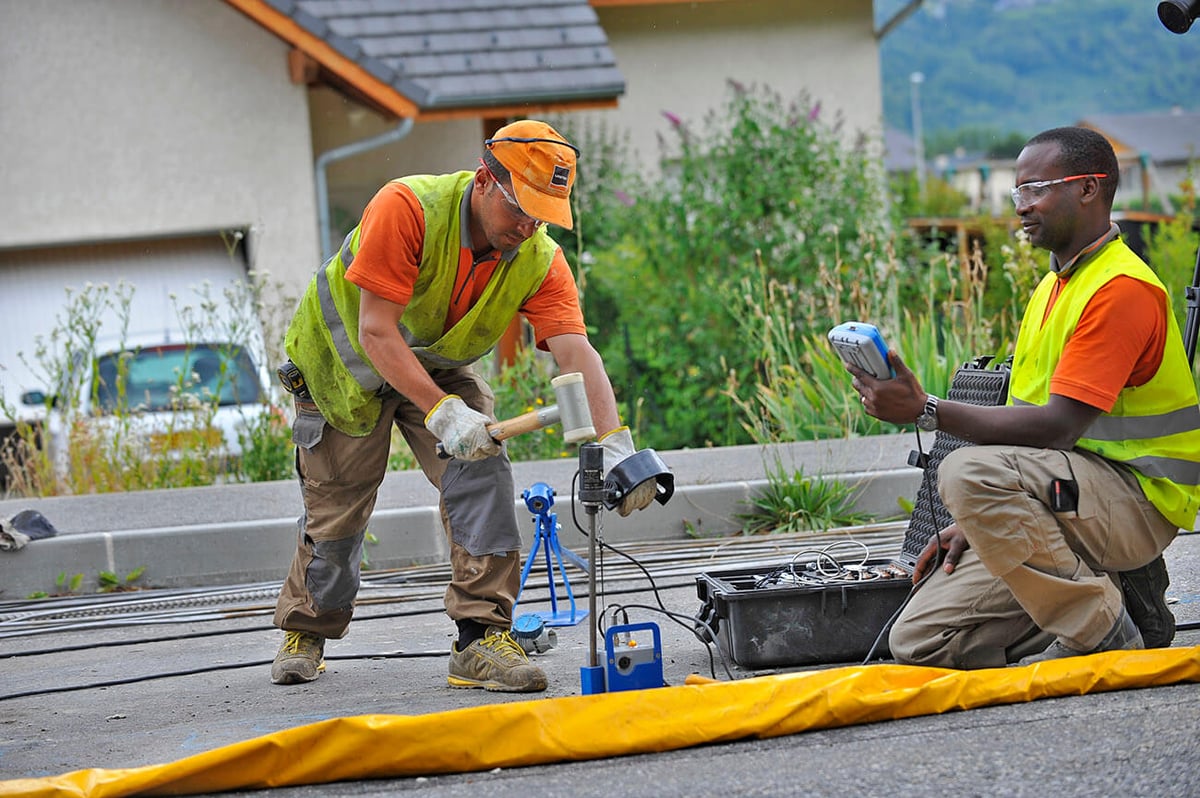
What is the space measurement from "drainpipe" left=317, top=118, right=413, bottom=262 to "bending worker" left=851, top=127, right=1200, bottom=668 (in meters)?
10.0

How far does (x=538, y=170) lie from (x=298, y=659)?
1.90m

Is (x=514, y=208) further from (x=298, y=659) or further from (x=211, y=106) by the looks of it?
(x=211, y=106)

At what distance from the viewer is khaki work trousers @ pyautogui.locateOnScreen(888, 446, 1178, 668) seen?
4.06m

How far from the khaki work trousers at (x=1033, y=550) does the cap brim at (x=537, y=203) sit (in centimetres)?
139

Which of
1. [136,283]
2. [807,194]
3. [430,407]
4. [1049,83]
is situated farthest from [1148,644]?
[1049,83]

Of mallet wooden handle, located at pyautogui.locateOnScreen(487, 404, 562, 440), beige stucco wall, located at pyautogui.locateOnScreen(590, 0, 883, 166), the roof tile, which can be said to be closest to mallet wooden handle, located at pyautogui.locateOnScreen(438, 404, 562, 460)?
mallet wooden handle, located at pyautogui.locateOnScreen(487, 404, 562, 440)

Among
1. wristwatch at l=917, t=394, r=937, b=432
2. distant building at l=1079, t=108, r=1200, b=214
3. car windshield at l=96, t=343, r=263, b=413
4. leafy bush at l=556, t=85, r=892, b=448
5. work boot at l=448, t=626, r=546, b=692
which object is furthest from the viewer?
distant building at l=1079, t=108, r=1200, b=214

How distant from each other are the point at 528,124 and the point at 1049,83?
671 ft

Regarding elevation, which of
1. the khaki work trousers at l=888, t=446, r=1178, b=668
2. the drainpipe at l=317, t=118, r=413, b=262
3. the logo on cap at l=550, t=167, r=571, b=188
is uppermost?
the drainpipe at l=317, t=118, r=413, b=262

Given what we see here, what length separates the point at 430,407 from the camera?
14.3 feet

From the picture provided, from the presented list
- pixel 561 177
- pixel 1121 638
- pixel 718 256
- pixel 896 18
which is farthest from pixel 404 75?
pixel 1121 638

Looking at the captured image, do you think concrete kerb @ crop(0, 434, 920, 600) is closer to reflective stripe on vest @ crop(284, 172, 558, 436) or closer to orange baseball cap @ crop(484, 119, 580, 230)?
reflective stripe on vest @ crop(284, 172, 558, 436)

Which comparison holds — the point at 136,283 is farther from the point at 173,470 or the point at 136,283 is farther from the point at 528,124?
the point at 528,124

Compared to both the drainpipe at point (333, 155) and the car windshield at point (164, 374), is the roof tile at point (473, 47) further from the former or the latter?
the car windshield at point (164, 374)
